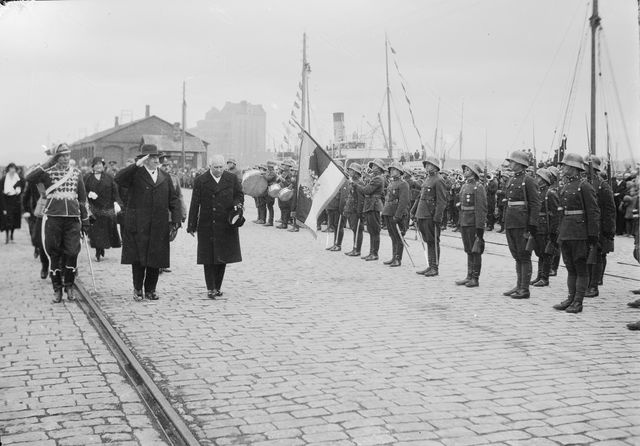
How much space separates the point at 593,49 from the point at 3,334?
13.7 metres

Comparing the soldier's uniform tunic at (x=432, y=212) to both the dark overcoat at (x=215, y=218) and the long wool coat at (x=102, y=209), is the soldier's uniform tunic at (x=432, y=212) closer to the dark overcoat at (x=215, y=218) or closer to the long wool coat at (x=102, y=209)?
the dark overcoat at (x=215, y=218)

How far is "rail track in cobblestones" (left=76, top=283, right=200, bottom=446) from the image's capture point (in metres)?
4.25

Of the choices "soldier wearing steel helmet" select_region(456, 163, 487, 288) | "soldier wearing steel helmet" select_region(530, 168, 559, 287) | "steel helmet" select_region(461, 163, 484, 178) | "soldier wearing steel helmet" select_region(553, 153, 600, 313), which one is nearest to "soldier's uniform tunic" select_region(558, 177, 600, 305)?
"soldier wearing steel helmet" select_region(553, 153, 600, 313)

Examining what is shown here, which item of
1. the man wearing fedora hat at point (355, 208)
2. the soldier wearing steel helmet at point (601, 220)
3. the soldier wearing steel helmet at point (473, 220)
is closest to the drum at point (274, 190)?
the man wearing fedora hat at point (355, 208)

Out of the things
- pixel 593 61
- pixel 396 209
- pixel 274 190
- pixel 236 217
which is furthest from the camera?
pixel 274 190

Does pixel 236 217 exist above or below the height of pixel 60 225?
above

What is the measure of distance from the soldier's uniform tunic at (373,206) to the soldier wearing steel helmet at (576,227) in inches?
222

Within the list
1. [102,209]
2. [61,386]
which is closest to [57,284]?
[61,386]

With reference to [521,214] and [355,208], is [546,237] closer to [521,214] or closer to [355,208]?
[521,214]

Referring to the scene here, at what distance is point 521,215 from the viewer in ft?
32.1

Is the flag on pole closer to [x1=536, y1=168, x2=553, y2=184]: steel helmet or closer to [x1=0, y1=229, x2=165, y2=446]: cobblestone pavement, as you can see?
[x1=536, y1=168, x2=553, y2=184]: steel helmet

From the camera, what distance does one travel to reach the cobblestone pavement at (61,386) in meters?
4.32

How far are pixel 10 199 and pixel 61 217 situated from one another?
9.09 metres

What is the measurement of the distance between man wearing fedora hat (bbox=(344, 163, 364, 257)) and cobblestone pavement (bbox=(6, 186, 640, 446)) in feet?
12.2
